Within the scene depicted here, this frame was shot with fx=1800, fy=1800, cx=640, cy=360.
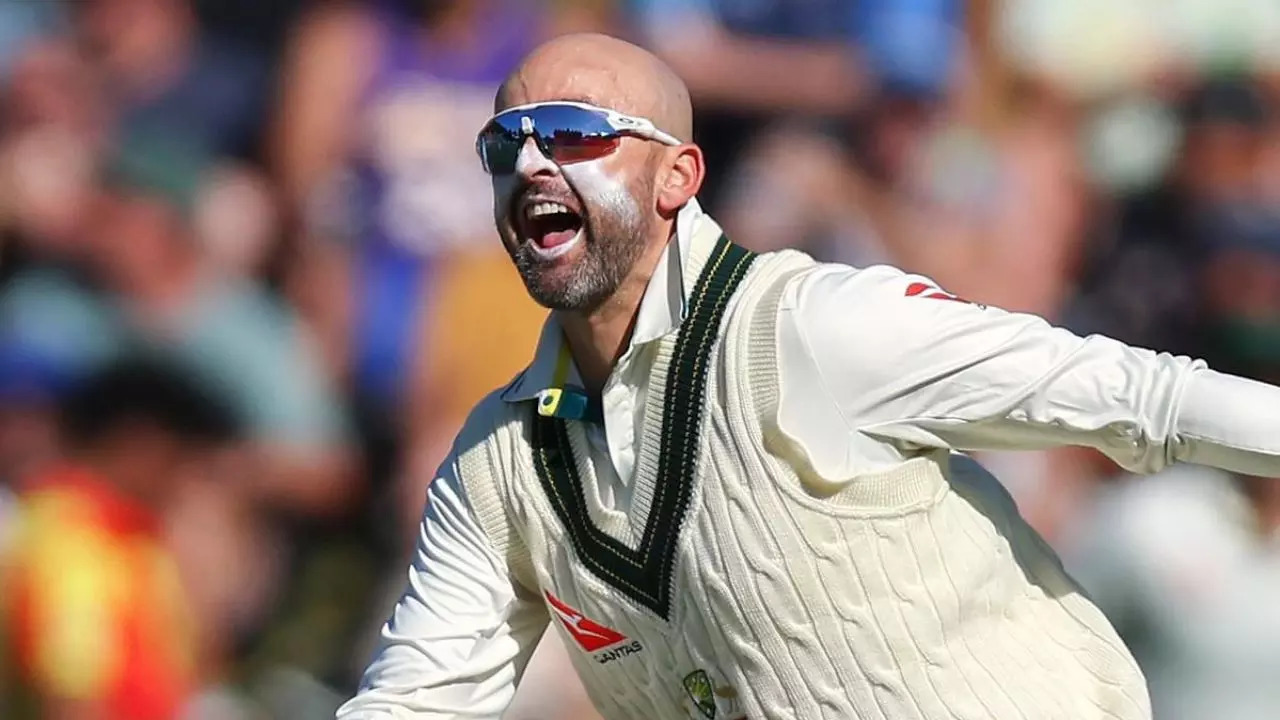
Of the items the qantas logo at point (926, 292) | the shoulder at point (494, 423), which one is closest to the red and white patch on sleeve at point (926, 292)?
the qantas logo at point (926, 292)

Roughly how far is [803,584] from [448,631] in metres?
0.58

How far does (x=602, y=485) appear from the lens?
2.52 metres

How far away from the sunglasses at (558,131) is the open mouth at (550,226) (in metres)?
0.06

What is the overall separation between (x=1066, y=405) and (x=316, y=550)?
10.9 feet

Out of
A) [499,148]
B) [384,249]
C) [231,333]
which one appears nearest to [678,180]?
[499,148]

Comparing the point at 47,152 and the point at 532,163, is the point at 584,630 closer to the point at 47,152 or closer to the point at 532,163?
the point at 532,163

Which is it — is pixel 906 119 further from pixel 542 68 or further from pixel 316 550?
pixel 542 68

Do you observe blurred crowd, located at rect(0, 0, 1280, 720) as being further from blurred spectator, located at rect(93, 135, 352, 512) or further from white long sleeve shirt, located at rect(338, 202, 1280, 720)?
white long sleeve shirt, located at rect(338, 202, 1280, 720)

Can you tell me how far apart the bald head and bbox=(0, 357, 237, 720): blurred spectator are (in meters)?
2.90

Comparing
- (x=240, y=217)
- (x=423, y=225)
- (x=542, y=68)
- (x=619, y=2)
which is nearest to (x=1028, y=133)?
(x=619, y=2)

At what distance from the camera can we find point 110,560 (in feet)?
16.9

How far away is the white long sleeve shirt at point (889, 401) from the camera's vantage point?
2.20m

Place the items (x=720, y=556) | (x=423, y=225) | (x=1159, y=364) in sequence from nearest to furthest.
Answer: (x=1159, y=364), (x=720, y=556), (x=423, y=225)

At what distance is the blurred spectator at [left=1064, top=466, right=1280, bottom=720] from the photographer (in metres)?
4.67
